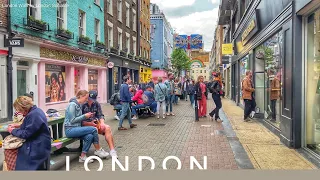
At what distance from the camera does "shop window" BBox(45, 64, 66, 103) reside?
50.6 feet

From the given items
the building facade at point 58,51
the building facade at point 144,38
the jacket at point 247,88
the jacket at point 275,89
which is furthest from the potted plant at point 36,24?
the building facade at point 144,38

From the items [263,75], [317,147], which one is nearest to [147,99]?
[263,75]

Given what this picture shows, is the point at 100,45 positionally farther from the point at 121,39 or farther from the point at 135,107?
the point at 135,107

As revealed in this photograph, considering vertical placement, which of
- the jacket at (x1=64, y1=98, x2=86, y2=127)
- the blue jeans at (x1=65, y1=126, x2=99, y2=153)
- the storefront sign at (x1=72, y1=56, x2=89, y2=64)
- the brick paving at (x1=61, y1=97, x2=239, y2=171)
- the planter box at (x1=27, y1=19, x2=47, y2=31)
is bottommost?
the brick paving at (x1=61, y1=97, x2=239, y2=171)

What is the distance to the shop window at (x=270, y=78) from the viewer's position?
8859 mm

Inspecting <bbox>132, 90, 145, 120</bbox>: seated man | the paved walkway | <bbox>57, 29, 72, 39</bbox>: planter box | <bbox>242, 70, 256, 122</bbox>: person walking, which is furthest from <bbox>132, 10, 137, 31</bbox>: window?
the paved walkway

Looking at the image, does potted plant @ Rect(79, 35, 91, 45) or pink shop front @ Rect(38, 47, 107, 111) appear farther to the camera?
potted plant @ Rect(79, 35, 91, 45)

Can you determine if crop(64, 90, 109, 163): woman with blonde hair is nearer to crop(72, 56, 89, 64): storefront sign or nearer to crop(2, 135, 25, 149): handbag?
crop(2, 135, 25, 149): handbag

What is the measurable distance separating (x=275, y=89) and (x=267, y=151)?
3442 millimetres

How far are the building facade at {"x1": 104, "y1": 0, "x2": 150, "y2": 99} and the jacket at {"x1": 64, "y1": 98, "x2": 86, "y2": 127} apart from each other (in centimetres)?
1705

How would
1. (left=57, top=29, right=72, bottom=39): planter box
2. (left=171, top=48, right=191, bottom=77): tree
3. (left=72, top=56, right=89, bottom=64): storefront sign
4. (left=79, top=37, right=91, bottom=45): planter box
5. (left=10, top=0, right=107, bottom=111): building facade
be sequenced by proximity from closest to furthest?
(left=10, top=0, right=107, bottom=111): building facade
(left=57, top=29, right=72, bottom=39): planter box
(left=72, top=56, right=89, bottom=64): storefront sign
(left=79, top=37, right=91, bottom=45): planter box
(left=171, top=48, right=191, bottom=77): tree

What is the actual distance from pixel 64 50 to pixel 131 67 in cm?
1401

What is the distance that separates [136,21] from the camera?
3266 centimetres

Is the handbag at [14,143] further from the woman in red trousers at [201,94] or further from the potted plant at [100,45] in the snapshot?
the potted plant at [100,45]
